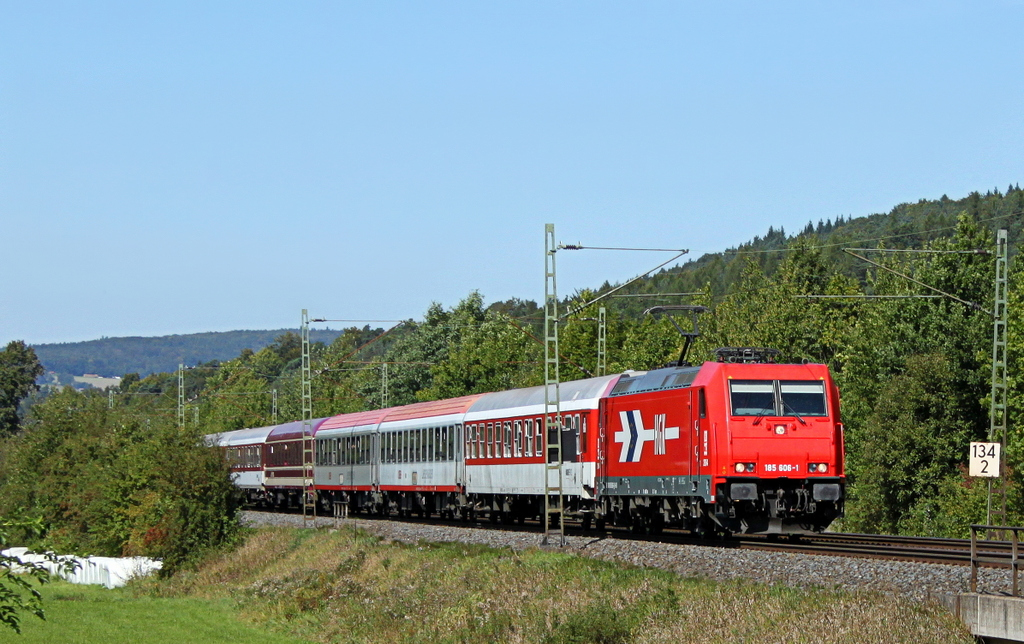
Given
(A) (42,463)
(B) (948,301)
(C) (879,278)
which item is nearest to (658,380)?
(B) (948,301)

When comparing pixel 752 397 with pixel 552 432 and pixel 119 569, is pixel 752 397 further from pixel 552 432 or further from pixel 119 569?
pixel 119 569

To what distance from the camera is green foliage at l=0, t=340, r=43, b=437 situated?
155 m

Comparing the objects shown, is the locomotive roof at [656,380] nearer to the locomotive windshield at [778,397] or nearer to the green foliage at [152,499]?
the locomotive windshield at [778,397]

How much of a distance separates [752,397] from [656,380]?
348cm

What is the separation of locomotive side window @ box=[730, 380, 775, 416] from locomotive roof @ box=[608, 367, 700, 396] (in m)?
1.22

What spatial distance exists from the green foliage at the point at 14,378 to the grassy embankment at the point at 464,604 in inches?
4364

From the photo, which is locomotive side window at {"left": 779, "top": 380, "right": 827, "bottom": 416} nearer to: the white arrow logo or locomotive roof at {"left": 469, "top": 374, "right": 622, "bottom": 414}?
the white arrow logo

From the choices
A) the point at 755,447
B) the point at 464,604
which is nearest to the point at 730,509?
the point at 755,447

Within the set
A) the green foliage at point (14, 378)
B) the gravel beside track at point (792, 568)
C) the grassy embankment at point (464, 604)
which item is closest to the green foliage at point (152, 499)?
the grassy embankment at point (464, 604)

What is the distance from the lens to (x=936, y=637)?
16094 millimetres

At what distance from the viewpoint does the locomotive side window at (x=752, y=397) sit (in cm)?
2677

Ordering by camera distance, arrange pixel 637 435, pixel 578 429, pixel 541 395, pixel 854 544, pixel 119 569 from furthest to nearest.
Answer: pixel 119 569
pixel 541 395
pixel 578 429
pixel 637 435
pixel 854 544

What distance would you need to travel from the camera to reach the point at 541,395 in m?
36.9

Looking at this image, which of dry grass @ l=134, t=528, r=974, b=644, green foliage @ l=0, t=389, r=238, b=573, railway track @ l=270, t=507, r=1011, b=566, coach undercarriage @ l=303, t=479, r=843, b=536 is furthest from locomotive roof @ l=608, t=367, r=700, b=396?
green foliage @ l=0, t=389, r=238, b=573
